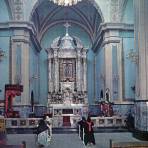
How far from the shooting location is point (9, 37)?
1931 centimetres

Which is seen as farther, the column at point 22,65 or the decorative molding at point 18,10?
the decorative molding at point 18,10

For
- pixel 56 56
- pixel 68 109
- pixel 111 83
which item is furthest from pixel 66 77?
pixel 111 83

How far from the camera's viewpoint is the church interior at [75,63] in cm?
1402

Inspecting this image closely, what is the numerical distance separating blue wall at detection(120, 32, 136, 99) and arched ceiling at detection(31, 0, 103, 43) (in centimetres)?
430

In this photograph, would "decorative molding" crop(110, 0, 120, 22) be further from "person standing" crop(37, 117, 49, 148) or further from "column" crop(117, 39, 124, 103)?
"person standing" crop(37, 117, 49, 148)

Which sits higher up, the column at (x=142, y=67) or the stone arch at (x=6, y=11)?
the stone arch at (x=6, y=11)

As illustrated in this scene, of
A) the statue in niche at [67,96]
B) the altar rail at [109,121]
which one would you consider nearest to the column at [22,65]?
the statue in niche at [67,96]

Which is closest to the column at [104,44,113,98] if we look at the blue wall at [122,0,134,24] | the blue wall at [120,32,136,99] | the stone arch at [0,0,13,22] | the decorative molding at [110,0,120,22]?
the blue wall at [120,32,136,99]

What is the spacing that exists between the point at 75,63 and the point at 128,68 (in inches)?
226

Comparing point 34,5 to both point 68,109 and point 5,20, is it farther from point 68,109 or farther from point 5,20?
point 68,109

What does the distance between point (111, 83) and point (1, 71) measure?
5.73m

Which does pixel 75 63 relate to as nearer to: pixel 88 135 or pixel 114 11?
pixel 114 11

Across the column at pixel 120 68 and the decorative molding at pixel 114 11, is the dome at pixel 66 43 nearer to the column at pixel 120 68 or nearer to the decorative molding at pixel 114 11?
the decorative molding at pixel 114 11

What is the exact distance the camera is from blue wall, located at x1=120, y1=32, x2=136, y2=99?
19.2 m
